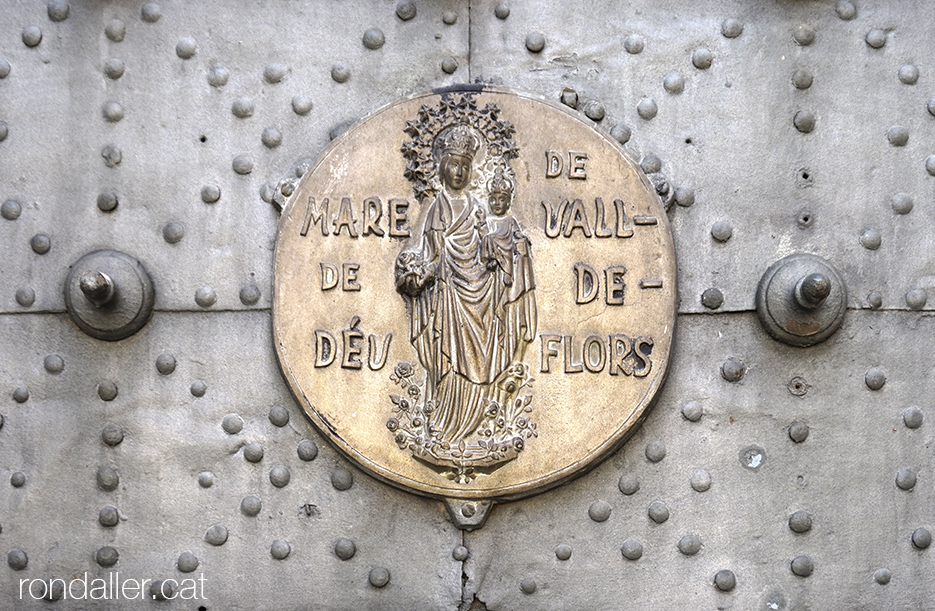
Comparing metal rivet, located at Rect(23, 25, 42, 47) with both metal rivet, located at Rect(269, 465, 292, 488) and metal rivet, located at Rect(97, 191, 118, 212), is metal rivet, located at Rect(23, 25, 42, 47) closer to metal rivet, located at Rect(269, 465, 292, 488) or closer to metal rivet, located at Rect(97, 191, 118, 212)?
metal rivet, located at Rect(97, 191, 118, 212)

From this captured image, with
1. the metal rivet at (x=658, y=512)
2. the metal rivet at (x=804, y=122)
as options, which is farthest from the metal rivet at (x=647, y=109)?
the metal rivet at (x=658, y=512)

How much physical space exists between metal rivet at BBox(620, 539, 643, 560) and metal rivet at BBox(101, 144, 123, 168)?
5.97 feet

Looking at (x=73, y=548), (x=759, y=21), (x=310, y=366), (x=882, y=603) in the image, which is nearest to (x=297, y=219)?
(x=310, y=366)

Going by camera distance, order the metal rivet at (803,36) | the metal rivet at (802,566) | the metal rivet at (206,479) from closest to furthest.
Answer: the metal rivet at (802,566), the metal rivet at (206,479), the metal rivet at (803,36)

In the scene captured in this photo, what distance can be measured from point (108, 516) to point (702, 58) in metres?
2.13

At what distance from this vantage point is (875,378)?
3.60 metres

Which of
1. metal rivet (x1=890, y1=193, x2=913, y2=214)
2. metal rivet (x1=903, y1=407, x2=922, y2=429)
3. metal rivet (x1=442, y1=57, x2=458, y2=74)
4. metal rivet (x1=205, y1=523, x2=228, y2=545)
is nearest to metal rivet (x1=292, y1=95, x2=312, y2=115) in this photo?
metal rivet (x1=442, y1=57, x2=458, y2=74)

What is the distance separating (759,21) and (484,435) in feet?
4.73

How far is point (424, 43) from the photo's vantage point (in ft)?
12.4

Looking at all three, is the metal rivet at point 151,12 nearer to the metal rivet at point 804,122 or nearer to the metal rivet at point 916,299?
the metal rivet at point 804,122

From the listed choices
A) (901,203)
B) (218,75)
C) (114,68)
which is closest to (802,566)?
(901,203)

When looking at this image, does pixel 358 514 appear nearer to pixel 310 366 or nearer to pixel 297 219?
pixel 310 366

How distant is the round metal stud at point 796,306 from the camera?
356cm

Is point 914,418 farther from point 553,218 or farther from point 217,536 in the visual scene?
point 217,536
